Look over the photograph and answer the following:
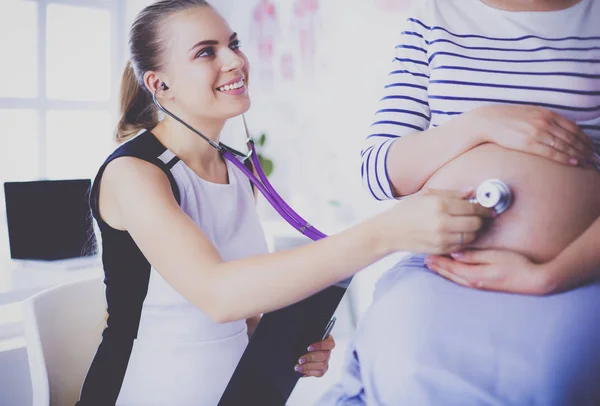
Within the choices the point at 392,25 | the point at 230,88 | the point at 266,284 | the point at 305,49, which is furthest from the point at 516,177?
the point at 305,49

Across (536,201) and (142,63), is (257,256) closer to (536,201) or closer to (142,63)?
(536,201)

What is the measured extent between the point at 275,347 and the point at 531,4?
56cm

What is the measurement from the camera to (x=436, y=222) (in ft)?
1.80

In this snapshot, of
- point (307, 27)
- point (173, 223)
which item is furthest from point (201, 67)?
point (307, 27)

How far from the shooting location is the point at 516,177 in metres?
0.62

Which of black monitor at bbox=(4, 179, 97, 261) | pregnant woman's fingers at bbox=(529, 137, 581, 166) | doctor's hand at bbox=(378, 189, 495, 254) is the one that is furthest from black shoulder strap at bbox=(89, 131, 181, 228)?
black monitor at bbox=(4, 179, 97, 261)

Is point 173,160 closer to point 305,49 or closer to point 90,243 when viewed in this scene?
point 90,243

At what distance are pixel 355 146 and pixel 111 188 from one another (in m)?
1.70

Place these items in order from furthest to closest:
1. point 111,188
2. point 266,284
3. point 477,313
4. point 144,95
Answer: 1. point 144,95
2. point 111,188
3. point 266,284
4. point 477,313

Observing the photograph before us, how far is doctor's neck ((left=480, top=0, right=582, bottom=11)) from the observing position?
0.69 metres

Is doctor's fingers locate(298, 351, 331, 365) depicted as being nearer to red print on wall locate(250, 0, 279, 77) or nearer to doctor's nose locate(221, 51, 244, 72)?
doctor's nose locate(221, 51, 244, 72)

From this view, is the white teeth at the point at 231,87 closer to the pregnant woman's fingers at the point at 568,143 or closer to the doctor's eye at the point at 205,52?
the doctor's eye at the point at 205,52

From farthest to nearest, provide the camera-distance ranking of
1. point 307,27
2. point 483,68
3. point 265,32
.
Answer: point 265,32, point 307,27, point 483,68

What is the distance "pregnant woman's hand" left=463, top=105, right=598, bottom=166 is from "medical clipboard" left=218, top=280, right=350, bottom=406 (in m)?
0.28
